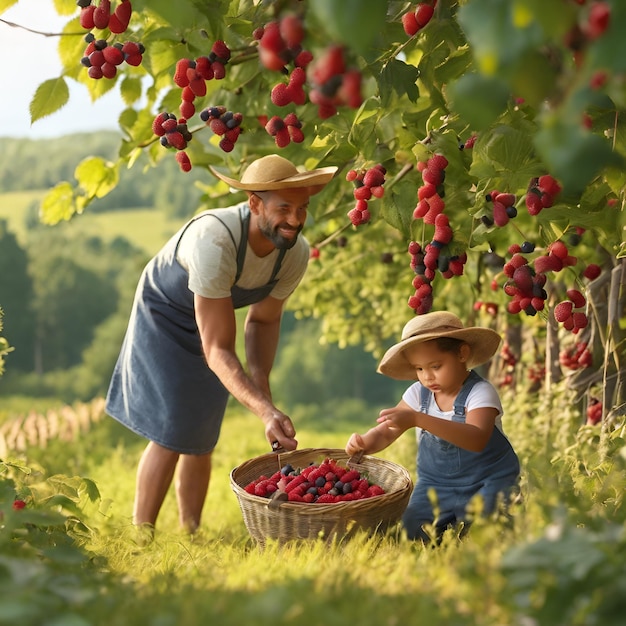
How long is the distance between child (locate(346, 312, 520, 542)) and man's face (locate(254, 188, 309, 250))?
0.57 meters

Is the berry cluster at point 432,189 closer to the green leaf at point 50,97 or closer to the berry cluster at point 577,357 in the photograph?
the green leaf at point 50,97

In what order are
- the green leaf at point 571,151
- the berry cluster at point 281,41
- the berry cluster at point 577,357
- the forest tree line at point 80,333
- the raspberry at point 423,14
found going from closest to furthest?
the green leaf at point 571,151
the berry cluster at point 281,41
the raspberry at point 423,14
the berry cluster at point 577,357
the forest tree line at point 80,333

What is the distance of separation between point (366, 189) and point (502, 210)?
583 millimetres

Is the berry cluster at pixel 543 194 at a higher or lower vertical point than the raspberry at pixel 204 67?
lower

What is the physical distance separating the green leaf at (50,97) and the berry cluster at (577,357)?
9.05ft

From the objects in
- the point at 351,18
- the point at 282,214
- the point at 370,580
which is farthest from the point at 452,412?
the point at 351,18

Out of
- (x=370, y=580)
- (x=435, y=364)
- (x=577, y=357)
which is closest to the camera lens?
(x=370, y=580)

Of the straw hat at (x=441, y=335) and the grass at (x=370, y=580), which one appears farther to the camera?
the straw hat at (x=441, y=335)

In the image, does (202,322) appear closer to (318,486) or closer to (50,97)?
(318,486)

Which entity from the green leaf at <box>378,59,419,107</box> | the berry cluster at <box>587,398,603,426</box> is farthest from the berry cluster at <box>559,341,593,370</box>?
the green leaf at <box>378,59,419,107</box>

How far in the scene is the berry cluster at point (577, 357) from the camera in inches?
167

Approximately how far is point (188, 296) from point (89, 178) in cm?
81

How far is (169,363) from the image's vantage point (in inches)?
142

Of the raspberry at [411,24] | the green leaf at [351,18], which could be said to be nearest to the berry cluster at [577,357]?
the raspberry at [411,24]
